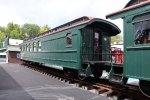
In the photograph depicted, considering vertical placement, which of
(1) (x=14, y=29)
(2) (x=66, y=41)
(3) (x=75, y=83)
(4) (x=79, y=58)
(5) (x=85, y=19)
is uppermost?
(1) (x=14, y=29)

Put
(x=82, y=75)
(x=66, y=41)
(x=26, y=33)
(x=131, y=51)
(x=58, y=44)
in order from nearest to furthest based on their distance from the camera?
(x=131, y=51) < (x=82, y=75) < (x=66, y=41) < (x=58, y=44) < (x=26, y=33)

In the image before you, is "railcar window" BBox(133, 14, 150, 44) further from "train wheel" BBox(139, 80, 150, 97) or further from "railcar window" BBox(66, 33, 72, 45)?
"railcar window" BBox(66, 33, 72, 45)

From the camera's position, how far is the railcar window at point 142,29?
7.88m

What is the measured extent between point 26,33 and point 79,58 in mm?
125262

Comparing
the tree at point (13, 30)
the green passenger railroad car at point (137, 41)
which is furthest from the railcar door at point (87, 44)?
the tree at point (13, 30)

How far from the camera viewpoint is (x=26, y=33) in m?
135

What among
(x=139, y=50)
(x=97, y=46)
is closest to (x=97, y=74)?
(x=97, y=46)

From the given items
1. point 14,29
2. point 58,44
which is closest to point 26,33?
point 14,29

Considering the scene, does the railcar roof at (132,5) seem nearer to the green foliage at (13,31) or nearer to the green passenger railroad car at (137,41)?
the green passenger railroad car at (137,41)

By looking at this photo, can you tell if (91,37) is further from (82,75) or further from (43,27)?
(43,27)

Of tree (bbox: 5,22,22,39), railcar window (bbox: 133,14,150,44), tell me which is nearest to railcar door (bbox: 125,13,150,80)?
railcar window (bbox: 133,14,150,44)

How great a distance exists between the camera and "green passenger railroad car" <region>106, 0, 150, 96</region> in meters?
7.81

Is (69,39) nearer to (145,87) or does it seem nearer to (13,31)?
(145,87)

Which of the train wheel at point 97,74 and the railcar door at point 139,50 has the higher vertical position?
the railcar door at point 139,50
